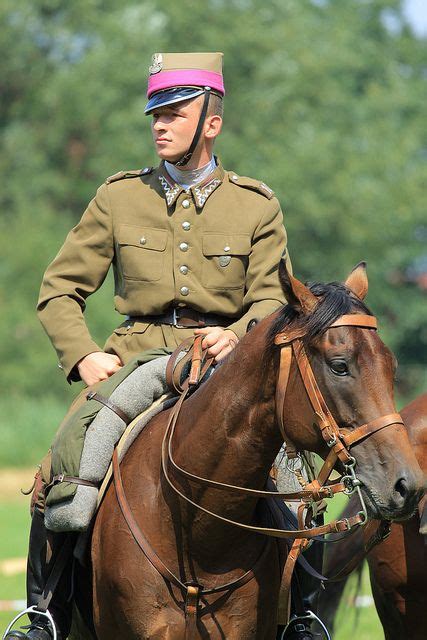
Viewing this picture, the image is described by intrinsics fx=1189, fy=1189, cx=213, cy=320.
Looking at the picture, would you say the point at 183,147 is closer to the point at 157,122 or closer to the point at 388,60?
the point at 157,122

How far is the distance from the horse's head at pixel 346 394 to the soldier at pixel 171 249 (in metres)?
1.11

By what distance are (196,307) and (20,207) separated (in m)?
31.8

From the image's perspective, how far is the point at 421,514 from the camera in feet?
21.9

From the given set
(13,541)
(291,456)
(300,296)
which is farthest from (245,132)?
(291,456)

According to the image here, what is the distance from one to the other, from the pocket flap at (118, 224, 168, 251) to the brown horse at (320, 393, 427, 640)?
202cm

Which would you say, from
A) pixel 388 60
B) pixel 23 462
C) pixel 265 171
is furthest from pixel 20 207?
pixel 388 60

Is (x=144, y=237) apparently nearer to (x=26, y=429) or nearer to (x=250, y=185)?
(x=250, y=185)

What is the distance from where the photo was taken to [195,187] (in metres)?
6.02

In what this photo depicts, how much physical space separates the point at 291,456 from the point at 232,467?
388mm

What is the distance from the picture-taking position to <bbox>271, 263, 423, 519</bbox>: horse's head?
171 inches

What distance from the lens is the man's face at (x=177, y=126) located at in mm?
5824

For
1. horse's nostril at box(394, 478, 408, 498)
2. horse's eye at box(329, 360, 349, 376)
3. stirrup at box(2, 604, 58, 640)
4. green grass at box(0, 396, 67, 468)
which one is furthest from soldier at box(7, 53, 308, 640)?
green grass at box(0, 396, 67, 468)

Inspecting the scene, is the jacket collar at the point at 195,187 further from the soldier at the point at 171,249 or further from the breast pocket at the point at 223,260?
the breast pocket at the point at 223,260

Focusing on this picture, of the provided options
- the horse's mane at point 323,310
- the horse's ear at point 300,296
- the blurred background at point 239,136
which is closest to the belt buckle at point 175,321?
the horse's mane at point 323,310
